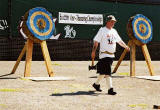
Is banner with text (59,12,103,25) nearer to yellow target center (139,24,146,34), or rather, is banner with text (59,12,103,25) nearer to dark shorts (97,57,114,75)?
yellow target center (139,24,146,34)

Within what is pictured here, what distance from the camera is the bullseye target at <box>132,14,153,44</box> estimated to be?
40.7 feet

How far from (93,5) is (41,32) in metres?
10.5

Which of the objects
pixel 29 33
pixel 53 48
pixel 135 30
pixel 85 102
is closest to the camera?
pixel 85 102

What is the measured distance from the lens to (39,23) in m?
11.0

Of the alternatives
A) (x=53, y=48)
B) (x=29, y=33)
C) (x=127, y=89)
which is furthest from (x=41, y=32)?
(x=53, y=48)

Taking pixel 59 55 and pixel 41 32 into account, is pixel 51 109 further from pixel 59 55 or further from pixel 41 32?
pixel 59 55

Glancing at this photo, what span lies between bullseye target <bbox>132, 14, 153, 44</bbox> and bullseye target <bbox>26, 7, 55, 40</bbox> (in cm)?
289

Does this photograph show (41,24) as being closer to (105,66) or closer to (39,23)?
(39,23)

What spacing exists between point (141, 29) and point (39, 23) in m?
3.66

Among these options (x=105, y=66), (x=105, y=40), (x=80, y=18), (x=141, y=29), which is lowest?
(x=105, y=66)

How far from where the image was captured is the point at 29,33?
1067 centimetres

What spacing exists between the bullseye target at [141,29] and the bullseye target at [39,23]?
2.89 meters

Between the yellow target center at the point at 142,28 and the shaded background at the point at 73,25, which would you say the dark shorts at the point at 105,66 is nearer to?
the yellow target center at the point at 142,28

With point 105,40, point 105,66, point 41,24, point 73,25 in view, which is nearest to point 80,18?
point 73,25
